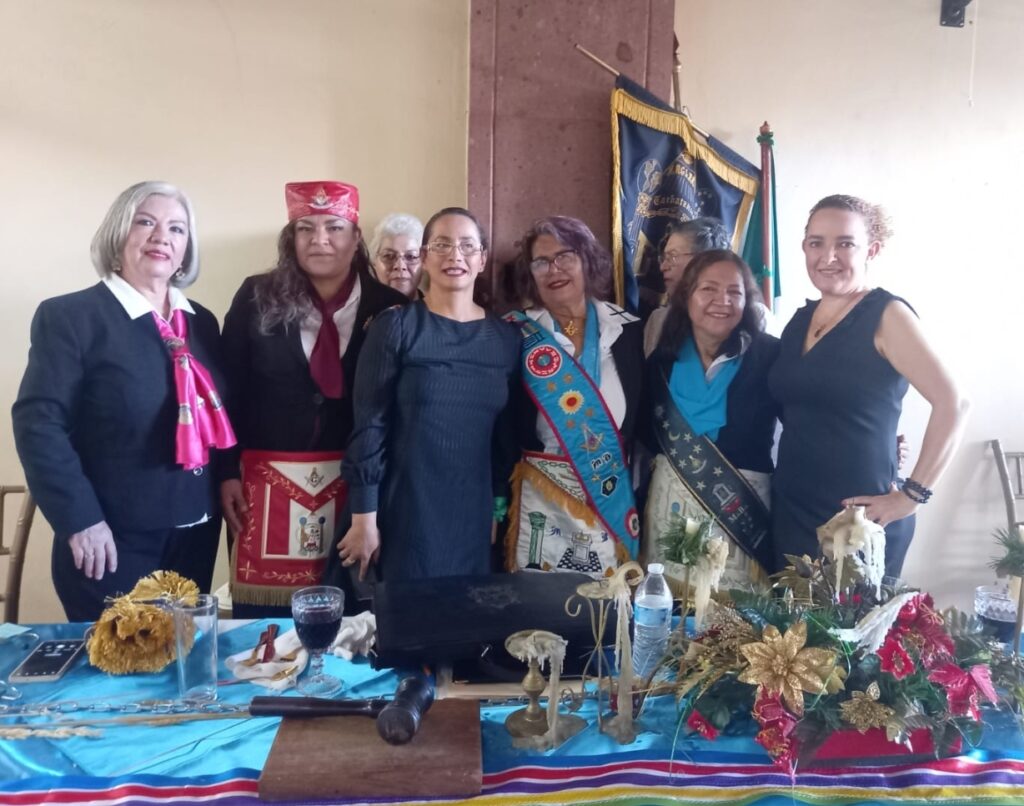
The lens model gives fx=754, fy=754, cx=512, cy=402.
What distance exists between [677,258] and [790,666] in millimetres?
1275

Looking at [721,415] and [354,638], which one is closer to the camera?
[354,638]

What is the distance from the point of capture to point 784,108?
2443mm

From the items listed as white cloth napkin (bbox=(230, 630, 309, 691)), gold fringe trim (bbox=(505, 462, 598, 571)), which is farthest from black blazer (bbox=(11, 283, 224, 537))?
gold fringe trim (bbox=(505, 462, 598, 571))

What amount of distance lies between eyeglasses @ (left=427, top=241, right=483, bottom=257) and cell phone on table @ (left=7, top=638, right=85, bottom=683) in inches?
35.7

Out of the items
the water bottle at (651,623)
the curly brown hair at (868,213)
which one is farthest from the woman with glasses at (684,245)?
the water bottle at (651,623)

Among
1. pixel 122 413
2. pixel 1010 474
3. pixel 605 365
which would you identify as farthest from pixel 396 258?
pixel 1010 474

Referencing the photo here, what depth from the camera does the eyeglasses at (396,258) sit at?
2.11 m

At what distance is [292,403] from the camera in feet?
5.25

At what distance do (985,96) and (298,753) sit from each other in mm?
2879

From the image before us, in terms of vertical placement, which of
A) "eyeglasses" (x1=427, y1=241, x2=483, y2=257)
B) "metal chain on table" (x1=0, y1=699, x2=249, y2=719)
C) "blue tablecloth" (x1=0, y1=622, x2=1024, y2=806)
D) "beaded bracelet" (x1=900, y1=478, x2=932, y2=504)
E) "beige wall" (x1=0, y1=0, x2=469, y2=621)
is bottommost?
"blue tablecloth" (x1=0, y1=622, x2=1024, y2=806)

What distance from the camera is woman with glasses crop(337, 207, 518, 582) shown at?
58.4 inches

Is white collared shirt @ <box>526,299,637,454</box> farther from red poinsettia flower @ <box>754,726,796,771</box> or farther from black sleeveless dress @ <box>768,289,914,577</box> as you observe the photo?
red poinsettia flower @ <box>754,726,796,771</box>

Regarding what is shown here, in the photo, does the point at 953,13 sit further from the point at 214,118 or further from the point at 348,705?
the point at 348,705

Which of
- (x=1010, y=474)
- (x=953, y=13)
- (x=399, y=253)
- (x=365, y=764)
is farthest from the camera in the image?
(x=1010, y=474)
